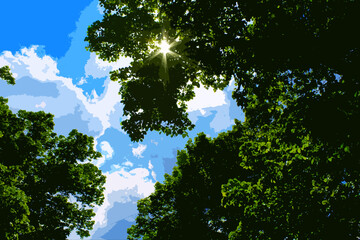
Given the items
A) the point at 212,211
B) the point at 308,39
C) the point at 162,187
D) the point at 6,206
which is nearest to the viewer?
the point at 308,39

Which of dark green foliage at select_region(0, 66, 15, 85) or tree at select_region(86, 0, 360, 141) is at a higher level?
dark green foliage at select_region(0, 66, 15, 85)

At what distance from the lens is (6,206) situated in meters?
9.11

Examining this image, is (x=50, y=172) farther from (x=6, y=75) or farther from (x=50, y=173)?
(x=6, y=75)

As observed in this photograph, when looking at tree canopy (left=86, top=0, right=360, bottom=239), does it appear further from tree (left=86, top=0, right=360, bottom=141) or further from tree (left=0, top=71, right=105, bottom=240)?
tree (left=0, top=71, right=105, bottom=240)

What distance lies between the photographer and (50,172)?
19438 millimetres

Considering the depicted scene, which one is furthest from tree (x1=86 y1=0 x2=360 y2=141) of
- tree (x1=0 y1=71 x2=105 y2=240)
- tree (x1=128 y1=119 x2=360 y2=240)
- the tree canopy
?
tree (x1=0 y1=71 x2=105 y2=240)

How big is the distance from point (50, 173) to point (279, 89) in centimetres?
2041

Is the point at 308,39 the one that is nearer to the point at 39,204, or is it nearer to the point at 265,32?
the point at 265,32

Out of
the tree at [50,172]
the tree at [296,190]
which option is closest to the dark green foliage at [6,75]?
the tree at [50,172]

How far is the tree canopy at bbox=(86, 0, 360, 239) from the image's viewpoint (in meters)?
5.93

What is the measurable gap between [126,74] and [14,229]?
8.74m

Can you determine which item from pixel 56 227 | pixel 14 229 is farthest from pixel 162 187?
pixel 14 229

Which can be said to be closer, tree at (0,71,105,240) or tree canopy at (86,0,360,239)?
tree canopy at (86,0,360,239)

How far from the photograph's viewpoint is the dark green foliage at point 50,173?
16.8m
